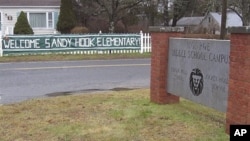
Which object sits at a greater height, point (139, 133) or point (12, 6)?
point (12, 6)

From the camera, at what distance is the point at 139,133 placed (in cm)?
605

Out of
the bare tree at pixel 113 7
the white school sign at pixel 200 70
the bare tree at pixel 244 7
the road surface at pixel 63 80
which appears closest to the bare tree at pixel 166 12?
the bare tree at pixel 113 7

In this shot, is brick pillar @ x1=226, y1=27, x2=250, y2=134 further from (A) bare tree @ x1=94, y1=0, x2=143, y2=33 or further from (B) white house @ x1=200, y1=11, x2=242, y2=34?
(B) white house @ x1=200, y1=11, x2=242, y2=34

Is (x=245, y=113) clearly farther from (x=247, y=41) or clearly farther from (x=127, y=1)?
(x=127, y=1)

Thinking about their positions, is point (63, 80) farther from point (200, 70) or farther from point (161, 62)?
point (200, 70)

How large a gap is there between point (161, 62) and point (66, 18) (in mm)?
27705

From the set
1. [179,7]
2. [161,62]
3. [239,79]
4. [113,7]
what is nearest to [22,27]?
[113,7]

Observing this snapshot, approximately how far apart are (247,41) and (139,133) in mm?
2008

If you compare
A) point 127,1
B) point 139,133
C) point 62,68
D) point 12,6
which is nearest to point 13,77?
point 62,68

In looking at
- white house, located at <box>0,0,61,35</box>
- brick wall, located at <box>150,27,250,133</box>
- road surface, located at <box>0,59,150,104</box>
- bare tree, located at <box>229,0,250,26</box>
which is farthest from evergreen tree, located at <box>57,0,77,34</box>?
brick wall, located at <box>150,27,250,133</box>

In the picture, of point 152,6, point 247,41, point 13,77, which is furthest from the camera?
point 152,6

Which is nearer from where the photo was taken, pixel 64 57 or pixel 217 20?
pixel 64 57

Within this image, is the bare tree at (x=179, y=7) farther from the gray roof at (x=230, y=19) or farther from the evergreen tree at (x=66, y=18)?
the evergreen tree at (x=66, y=18)

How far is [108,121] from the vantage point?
682 centimetres
